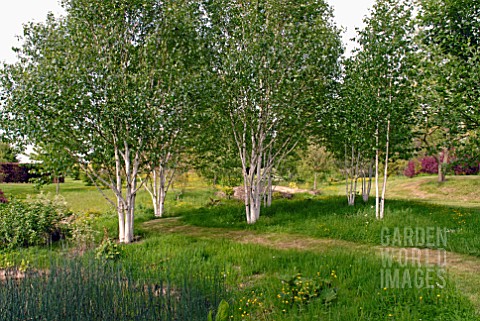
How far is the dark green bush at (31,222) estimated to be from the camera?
10.6 m

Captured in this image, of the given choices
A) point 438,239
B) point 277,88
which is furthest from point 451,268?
point 277,88

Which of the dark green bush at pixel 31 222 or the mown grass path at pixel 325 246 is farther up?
the dark green bush at pixel 31 222

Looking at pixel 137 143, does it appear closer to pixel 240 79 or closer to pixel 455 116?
pixel 240 79

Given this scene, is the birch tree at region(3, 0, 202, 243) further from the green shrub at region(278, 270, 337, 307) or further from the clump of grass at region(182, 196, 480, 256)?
the green shrub at region(278, 270, 337, 307)

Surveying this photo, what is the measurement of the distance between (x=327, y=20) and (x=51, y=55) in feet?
30.7

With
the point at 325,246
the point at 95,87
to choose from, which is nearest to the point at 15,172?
the point at 95,87

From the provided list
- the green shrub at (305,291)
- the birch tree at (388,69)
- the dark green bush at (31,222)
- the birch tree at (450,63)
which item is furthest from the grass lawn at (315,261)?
the birch tree at (450,63)

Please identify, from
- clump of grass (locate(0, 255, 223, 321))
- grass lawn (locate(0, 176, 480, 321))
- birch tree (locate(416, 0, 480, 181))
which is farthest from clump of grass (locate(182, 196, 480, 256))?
clump of grass (locate(0, 255, 223, 321))

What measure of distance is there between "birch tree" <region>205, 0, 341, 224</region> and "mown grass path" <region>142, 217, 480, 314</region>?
1880 millimetres

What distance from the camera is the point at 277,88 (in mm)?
13062

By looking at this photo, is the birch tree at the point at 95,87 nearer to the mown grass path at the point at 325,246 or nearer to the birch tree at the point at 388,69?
the mown grass path at the point at 325,246

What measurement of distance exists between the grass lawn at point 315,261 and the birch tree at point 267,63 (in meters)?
2.51

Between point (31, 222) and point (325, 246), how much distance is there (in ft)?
26.6

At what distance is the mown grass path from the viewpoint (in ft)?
23.1
